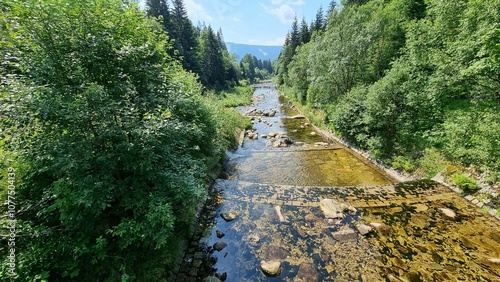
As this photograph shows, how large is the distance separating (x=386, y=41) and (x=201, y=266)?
23.0 metres

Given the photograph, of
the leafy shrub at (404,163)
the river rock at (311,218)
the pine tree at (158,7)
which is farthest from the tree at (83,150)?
the pine tree at (158,7)

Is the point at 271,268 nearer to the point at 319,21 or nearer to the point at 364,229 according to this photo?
the point at 364,229

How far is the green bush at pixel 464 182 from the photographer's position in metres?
8.05

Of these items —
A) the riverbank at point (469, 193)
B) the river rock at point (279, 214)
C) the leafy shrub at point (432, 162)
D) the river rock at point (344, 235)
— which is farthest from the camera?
the leafy shrub at point (432, 162)

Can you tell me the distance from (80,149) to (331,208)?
8154 mm

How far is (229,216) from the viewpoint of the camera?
773 centimetres

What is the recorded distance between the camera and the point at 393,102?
11.1 metres

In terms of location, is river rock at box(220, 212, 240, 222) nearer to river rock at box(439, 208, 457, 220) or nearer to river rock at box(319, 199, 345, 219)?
river rock at box(319, 199, 345, 219)

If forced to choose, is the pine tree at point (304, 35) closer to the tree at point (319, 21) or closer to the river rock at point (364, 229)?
the tree at point (319, 21)

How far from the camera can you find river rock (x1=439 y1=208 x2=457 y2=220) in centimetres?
701

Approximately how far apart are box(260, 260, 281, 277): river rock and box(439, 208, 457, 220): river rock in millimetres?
6628

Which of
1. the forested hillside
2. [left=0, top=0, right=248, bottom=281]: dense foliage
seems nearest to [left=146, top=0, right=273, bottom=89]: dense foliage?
the forested hillside

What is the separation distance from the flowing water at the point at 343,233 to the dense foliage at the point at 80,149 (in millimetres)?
2197

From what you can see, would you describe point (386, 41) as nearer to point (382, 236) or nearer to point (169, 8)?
point (382, 236)
